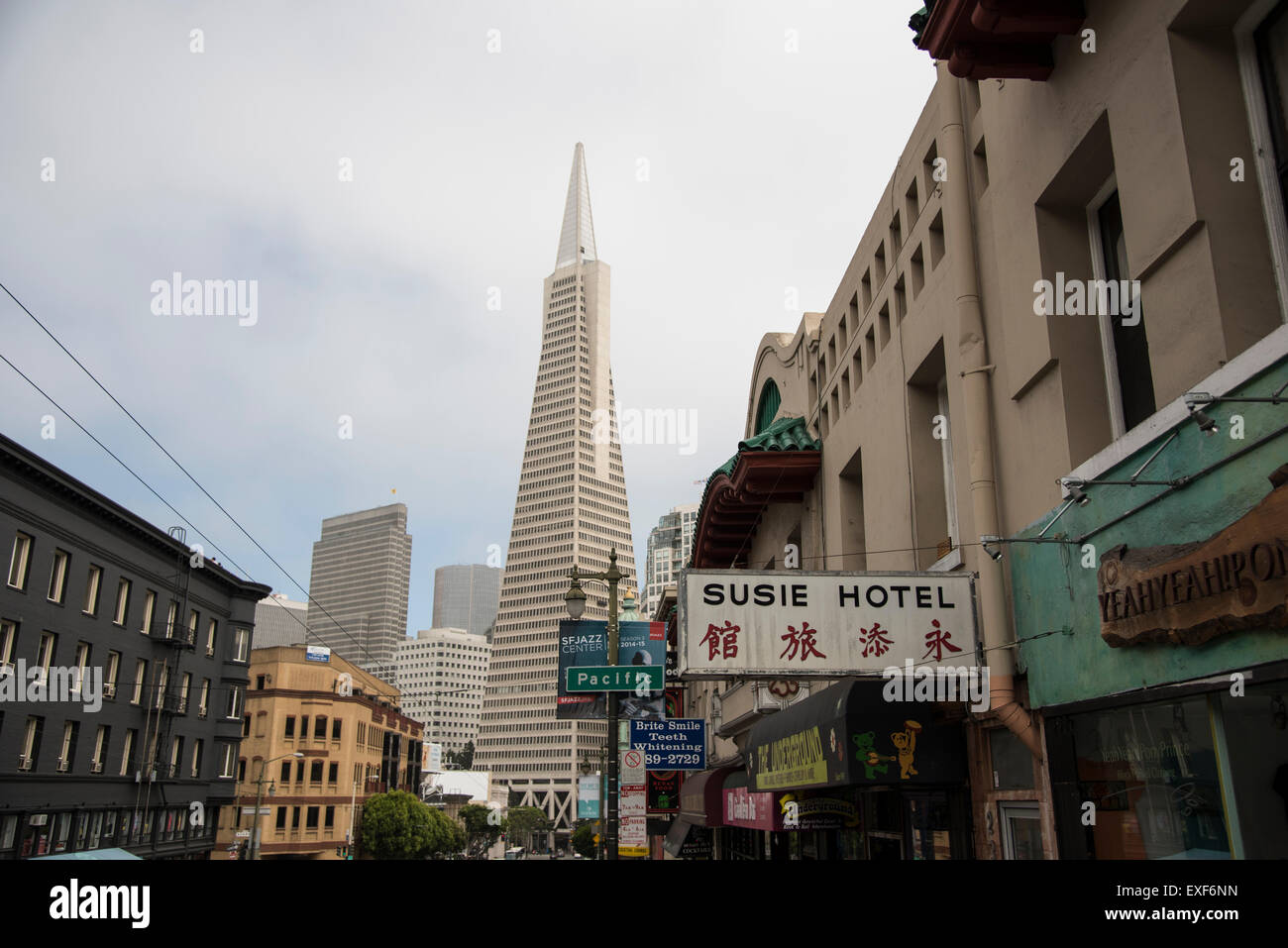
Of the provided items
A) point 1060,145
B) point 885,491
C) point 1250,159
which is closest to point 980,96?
point 1060,145

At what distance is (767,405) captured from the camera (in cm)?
2388

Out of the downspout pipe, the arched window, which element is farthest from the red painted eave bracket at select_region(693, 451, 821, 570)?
the downspout pipe

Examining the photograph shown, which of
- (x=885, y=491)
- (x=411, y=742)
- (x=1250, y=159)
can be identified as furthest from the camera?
(x=411, y=742)

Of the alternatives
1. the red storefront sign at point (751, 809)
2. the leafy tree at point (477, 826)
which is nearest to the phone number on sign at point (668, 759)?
the red storefront sign at point (751, 809)

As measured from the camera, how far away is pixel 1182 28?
676 cm

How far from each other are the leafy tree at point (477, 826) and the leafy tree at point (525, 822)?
22.3ft

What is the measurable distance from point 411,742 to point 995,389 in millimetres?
107468

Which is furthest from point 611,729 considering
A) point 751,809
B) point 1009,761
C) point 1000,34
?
point 1000,34

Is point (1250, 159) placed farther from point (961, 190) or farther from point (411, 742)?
point (411, 742)

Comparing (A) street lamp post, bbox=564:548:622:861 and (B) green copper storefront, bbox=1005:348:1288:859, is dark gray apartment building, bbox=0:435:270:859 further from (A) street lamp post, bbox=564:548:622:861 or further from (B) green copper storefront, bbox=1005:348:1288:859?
(B) green copper storefront, bbox=1005:348:1288:859

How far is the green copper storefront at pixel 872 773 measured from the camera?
1049 cm

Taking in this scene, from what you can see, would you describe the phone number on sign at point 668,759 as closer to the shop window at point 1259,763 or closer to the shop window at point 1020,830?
the shop window at point 1020,830

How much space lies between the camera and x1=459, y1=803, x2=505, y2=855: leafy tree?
4993 inches

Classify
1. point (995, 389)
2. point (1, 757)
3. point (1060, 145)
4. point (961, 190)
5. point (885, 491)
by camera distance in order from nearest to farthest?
1. point (1060, 145)
2. point (995, 389)
3. point (961, 190)
4. point (885, 491)
5. point (1, 757)
